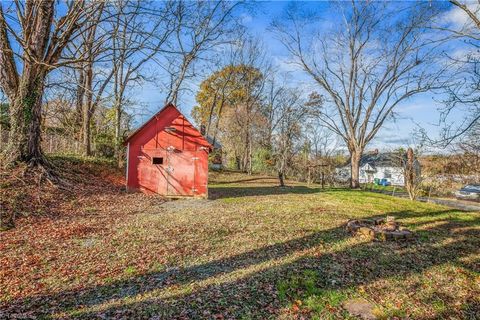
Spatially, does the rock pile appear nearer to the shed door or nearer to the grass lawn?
the grass lawn

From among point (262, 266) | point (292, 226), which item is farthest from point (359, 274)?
point (292, 226)

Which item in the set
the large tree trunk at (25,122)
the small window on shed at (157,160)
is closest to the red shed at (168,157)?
the small window on shed at (157,160)

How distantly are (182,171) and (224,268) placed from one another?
8692mm

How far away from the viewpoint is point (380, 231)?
7.16 m

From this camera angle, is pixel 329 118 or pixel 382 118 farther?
pixel 329 118

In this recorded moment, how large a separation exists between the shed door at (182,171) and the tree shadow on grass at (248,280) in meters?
7.52

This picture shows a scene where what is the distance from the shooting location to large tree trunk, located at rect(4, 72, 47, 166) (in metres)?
10.4

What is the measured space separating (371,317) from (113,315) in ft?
11.0

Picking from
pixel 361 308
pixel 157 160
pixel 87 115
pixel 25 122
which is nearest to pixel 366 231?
pixel 361 308

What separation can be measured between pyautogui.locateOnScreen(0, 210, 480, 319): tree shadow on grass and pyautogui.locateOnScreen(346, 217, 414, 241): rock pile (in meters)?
0.34

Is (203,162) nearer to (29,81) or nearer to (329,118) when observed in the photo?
(29,81)

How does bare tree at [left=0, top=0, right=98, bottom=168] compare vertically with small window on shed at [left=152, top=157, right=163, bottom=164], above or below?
above

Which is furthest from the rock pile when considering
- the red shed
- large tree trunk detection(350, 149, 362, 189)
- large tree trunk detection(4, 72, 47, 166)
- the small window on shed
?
large tree trunk detection(350, 149, 362, 189)

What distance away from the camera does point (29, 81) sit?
34.8 ft
